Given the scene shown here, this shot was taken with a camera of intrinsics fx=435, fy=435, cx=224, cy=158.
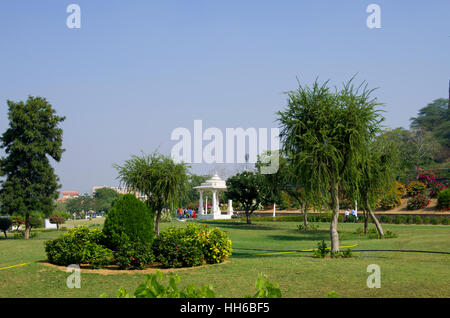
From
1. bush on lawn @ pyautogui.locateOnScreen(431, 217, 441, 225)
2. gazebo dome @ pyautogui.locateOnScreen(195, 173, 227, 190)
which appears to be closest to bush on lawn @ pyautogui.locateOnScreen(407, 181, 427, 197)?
bush on lawn @ pyautogui.locateOnScreen(431, 217, 441, 225)

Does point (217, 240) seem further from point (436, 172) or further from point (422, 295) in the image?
point (436, 172)

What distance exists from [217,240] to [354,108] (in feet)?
22.8

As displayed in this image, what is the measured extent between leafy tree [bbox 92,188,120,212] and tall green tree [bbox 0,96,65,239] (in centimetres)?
7208

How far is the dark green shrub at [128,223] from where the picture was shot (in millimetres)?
13562

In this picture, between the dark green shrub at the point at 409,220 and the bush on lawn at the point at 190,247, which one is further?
the dark green shrub at the point at 409,220

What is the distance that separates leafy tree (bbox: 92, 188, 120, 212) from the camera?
107106 millimetres

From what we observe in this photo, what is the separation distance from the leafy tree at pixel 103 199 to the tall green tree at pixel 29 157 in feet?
236

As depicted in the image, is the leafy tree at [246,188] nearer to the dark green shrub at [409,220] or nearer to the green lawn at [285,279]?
the dark green shrub at [409,220]

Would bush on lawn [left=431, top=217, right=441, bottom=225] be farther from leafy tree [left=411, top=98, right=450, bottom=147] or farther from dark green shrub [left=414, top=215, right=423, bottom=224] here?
leafy tree [left=411, top=98, right=450, bottom=147]

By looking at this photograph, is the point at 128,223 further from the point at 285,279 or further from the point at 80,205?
the point at 80,205

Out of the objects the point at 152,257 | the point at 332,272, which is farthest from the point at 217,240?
the point at 332,272

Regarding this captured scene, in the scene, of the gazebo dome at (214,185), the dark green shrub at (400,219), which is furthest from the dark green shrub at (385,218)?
the gazebo dome at (214,185)
